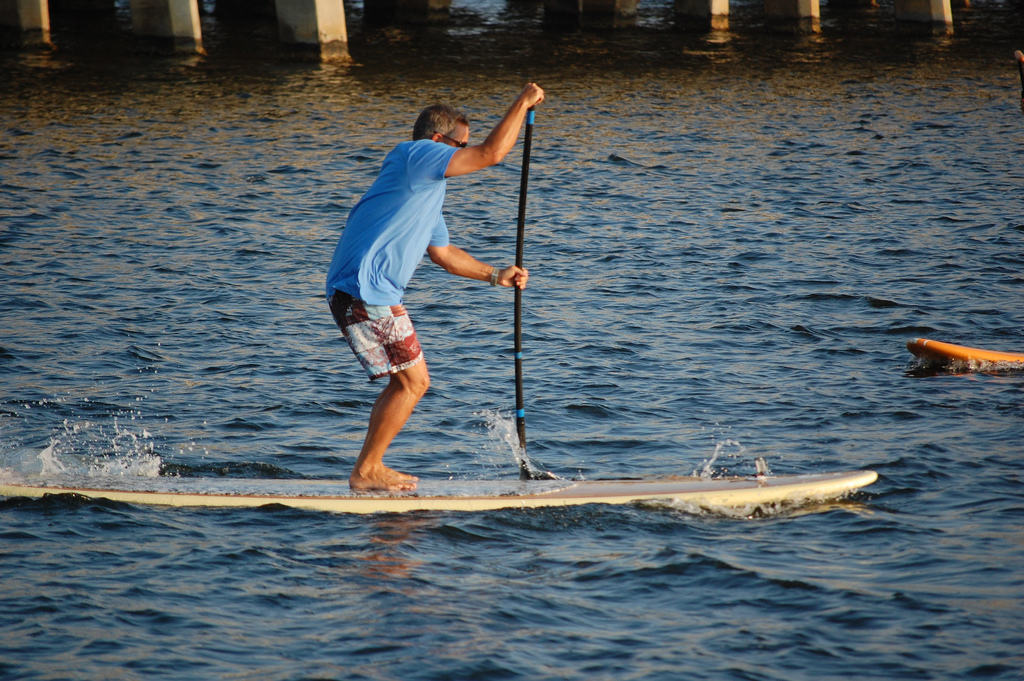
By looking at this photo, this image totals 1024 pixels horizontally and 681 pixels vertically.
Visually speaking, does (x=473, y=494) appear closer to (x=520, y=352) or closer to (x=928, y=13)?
(x=520, y=352)

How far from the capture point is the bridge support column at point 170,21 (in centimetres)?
2905

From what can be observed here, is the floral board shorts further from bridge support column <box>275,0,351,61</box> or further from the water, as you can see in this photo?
bridge support column <box>275,0,351,61</box>

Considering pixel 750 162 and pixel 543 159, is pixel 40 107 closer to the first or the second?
pixel 543 159

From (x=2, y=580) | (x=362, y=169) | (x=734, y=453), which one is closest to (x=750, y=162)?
(x=362, y=169)

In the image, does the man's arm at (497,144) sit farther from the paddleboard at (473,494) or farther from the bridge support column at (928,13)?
the bridge support column at (928,13)

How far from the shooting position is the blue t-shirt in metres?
6.54

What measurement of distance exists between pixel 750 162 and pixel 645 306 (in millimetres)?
7887

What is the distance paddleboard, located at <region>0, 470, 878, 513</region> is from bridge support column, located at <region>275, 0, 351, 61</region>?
22.9 m

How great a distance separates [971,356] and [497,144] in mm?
5465

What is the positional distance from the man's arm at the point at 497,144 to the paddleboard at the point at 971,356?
5.10 meters

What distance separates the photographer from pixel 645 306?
12.1m

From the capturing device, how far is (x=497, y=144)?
6.20 metres

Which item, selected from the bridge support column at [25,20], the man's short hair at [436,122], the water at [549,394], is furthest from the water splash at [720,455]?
the bridge support column at [25,20]

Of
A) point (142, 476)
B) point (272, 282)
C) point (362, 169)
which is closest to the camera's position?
point (142, 476)
